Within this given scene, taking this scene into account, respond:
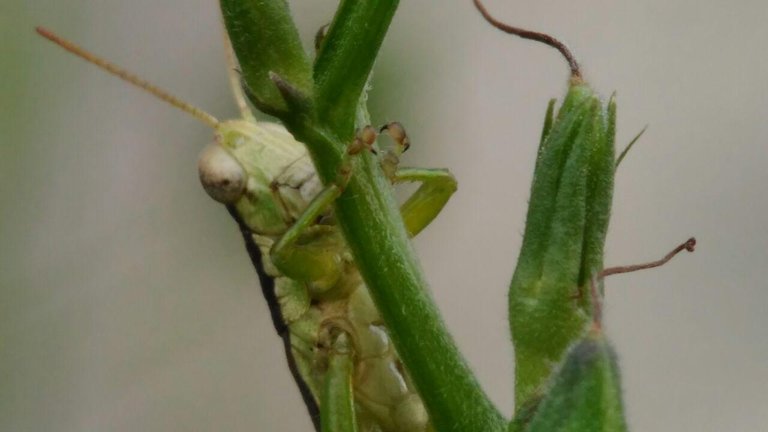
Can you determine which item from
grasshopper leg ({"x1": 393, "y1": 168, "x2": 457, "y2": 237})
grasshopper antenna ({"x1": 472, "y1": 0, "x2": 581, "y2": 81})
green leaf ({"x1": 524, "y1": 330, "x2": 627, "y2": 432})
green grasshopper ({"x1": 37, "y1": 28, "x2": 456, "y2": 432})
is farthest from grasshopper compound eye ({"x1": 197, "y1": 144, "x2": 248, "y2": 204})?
green leaf ({"x1": 524, "y1": 330, "x2": 627, "y2": 432})

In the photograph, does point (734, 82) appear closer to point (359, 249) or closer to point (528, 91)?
point (528, 91)

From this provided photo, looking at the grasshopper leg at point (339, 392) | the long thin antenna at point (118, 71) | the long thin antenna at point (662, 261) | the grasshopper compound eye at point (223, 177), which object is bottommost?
the long thin antenna at point (662, 261)

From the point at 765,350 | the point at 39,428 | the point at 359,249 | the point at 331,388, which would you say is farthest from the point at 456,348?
the point at 39,428

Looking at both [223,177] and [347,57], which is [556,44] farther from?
[223,177]

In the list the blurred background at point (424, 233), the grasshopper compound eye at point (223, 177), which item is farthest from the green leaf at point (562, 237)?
the blurred background at point (424, 233)

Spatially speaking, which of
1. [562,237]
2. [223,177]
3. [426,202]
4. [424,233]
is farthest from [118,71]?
[424,233]

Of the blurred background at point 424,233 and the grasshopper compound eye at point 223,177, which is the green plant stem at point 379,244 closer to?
the grasshopper compound eye at point 223,177
